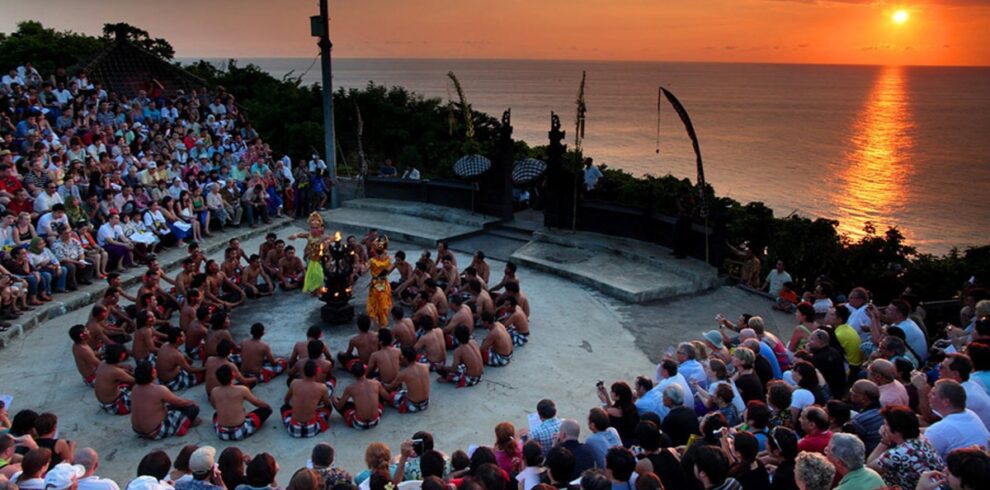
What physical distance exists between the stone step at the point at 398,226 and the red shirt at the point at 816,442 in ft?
36.2

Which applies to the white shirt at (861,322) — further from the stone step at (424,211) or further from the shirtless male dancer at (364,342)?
the stone step at (424,211)

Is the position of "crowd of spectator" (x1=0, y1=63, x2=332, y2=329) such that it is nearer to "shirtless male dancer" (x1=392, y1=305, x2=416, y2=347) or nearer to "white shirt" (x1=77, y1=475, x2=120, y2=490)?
"shirtless male dancer" (x1=392, y1=305, x2=416, y2=347)

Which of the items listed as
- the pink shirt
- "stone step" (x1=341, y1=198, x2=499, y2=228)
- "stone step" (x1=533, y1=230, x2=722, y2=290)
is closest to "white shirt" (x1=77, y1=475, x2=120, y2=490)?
the pink shirt

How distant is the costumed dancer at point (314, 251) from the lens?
11273 mm

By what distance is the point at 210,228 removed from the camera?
1614 centimetres

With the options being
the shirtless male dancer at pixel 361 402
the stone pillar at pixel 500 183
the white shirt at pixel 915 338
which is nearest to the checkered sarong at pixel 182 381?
the shirtless male dancer at pixel 361 402

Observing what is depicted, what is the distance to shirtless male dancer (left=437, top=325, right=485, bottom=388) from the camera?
8.94 meters

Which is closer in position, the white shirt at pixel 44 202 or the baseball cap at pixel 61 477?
the baseball cap at pixel 61 477

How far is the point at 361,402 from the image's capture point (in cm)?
778

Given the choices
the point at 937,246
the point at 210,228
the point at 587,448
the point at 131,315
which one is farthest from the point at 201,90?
the point at 937,246

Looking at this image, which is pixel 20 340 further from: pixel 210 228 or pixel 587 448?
pixel 587 448

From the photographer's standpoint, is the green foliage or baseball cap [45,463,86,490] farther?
the green foliage

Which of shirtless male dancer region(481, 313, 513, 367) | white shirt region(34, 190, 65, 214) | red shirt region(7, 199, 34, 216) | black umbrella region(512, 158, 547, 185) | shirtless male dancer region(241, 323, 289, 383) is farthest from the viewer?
black umbrella region(512, 158, 547, 185)

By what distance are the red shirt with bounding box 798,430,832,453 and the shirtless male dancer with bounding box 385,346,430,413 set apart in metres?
4.22
